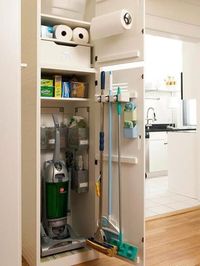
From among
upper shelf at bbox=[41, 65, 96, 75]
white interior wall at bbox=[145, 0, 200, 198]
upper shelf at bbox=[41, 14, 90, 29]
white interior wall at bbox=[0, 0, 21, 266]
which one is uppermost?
white interior wall at bbox=[145, 0, 200, 198]

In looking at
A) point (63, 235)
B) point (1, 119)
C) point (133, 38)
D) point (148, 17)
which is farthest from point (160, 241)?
point (148, 17)

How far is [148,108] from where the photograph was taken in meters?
6.14

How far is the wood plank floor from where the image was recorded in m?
2.36

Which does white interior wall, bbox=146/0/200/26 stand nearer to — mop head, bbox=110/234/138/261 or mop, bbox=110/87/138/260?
mop, bbox=110/87/138/260

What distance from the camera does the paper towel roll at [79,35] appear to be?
2.42m

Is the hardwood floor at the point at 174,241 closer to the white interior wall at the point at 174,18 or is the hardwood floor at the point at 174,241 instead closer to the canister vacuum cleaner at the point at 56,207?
the canister vacuum cleaner at the point at 56,207

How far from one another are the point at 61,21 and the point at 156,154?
3.76 m

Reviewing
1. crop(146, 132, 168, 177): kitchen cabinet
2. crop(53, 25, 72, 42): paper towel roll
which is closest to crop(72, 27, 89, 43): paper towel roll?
crop(53, 25, 72, 42): paper towel roll

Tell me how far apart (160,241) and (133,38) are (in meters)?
1.84

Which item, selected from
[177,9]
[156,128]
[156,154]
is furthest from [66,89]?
[156,128]

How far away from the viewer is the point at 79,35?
2.43 meters

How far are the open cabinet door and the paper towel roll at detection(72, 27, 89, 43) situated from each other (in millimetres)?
180

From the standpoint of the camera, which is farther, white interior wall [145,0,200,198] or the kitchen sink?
the kitchen sink

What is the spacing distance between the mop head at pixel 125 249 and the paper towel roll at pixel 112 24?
4.97 feet
